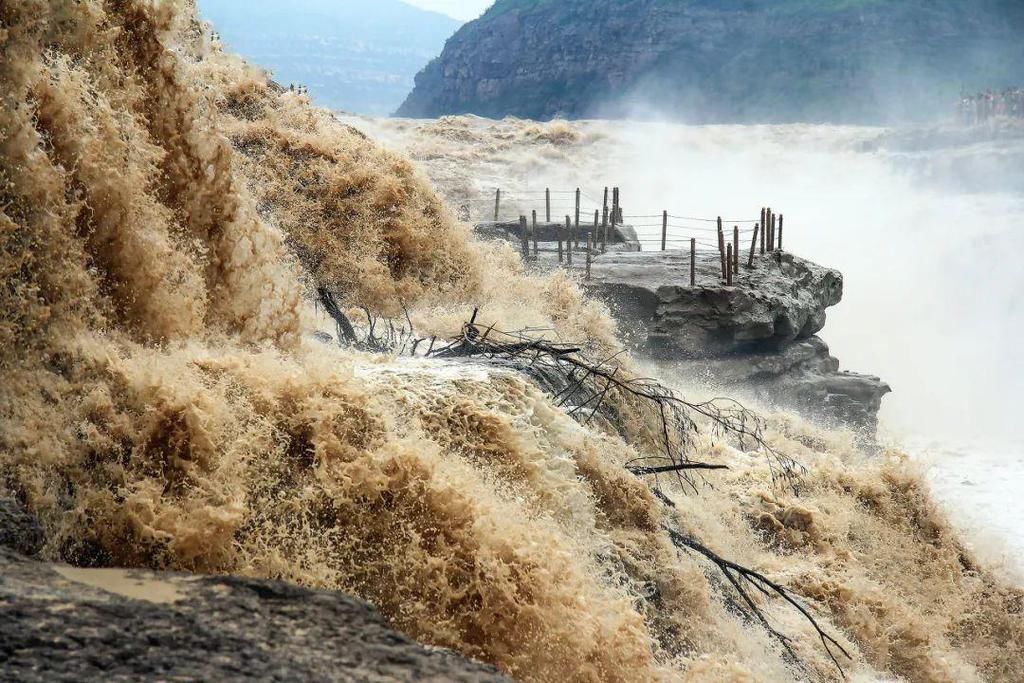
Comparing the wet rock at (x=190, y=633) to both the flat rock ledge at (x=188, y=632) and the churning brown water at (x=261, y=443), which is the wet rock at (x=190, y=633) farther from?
the churning brown water at (x=261, y=443)

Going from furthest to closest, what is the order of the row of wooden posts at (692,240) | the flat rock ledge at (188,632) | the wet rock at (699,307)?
the row of wooden posts at (692,240) < the wet rock at (699,307) < the flat rock ledge at (188,632)

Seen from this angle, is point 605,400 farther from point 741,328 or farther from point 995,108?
point 995,108

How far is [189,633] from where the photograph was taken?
10.3 feet

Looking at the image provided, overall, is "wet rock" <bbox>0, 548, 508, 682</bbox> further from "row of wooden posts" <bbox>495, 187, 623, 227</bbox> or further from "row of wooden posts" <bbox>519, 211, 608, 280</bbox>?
"row of wooden posts" <bbox>495, 187, 623, 227</bbox>

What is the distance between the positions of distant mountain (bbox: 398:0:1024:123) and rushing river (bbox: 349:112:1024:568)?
2978 centimetres

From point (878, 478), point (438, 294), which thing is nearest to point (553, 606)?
point (878, 478)

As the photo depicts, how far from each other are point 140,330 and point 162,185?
1.16 metres

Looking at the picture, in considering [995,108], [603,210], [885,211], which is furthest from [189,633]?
[995,108]

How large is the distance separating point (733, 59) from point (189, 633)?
90099 mm

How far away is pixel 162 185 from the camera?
6234 millimetres

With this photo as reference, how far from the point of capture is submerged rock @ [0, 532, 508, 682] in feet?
9.55

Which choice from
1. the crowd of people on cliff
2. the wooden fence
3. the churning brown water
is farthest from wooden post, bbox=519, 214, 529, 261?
the crowd of people on cliff

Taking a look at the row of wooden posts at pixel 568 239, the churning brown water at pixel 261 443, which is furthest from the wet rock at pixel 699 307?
the churning brown water at pixel 261 443

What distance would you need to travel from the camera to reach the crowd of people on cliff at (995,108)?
166 ft
